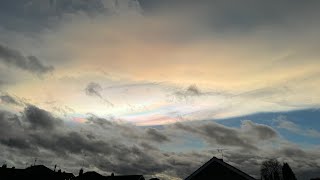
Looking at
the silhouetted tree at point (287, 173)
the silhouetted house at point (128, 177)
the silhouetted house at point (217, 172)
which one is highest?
the silhouetted tree at point (287, 173)

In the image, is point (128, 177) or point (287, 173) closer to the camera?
point (128, 177)

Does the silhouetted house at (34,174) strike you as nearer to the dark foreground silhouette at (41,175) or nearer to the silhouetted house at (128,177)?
the dark foreground silhouette at (41,175)

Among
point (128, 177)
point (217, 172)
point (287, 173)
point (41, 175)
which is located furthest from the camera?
point (287, 173)

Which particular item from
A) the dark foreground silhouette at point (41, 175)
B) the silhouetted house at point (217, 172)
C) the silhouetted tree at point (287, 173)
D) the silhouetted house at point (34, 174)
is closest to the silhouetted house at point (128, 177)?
the dark foreground silhouette at point (41, 175)

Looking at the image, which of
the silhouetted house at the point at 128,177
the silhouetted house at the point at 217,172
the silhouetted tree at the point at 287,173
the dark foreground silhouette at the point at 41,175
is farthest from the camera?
the silhouetted tree at the point at 287,173

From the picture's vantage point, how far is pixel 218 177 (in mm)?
33375

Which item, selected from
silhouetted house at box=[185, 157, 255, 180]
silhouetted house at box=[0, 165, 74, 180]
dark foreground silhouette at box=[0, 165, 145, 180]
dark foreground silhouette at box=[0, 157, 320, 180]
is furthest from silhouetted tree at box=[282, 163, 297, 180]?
silhouetted house at box=[185, 157, 255, 180]

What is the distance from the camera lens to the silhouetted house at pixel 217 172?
108ft

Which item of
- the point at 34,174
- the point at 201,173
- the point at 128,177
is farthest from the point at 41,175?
the point at 201,173

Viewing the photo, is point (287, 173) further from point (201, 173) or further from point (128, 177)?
point (201, 173)

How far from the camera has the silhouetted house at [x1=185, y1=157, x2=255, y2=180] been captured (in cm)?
3297

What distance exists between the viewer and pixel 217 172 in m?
33.6

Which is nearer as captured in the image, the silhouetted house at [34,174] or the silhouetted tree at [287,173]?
the silhouetted house at [34,174]

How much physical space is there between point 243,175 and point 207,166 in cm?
353
